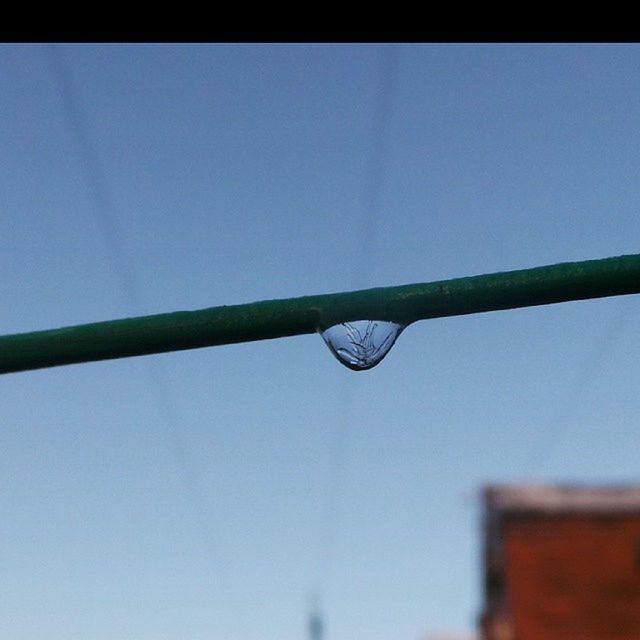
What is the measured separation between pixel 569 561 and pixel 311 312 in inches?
491

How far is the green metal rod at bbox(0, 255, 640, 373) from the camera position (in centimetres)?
117

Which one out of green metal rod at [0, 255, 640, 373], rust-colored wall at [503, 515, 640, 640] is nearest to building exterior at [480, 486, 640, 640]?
rust-colored wall at [503, 515, 640, 640]

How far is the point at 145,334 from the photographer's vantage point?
46.5 inches

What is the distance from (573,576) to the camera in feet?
41.0

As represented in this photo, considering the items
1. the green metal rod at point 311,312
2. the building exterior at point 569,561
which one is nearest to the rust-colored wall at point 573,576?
the building exterior at point 569,561

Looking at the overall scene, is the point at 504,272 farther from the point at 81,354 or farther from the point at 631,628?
the point at 631,628

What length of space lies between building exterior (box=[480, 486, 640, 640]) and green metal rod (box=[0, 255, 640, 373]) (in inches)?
486

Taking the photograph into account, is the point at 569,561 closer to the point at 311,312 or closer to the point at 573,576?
the point at 573,576

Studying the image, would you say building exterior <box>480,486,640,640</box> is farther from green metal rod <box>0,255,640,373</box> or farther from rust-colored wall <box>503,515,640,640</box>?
green metal rod <box>0,255,640,373</box>

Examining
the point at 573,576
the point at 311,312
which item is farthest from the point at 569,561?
the point at 311,312

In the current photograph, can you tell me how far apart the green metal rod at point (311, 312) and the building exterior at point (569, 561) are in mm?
12338

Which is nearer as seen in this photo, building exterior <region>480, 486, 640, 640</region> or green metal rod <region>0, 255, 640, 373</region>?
green metal rod <region>0, 255, 640, 373</region>

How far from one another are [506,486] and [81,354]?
12.6 meters

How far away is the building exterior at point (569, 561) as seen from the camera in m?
12.2
